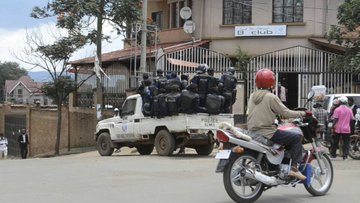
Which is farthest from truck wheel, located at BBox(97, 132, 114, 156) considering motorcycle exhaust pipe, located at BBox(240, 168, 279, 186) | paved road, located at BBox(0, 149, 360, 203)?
motorcycle exhaust pipe, located at BBox(240, 168, 279, 186)

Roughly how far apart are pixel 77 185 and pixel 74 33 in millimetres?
15294

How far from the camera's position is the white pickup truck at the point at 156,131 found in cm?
1627

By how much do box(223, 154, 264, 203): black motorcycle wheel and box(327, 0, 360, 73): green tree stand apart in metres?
15.2

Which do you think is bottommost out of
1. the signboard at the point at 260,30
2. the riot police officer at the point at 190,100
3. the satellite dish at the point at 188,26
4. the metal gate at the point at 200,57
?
the riot police officer at the point at 190,100

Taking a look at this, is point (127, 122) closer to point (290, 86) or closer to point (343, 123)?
point (343, 123)

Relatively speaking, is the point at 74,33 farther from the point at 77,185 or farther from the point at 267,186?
the point at 267,186

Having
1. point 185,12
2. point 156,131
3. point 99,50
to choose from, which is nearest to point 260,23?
point 185,12

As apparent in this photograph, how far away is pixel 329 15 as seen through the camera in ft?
91.0

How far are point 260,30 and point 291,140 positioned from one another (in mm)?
20709

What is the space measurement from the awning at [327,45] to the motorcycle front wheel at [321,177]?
1865 cm

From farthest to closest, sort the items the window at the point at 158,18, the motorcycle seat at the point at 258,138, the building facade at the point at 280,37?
the window at the point at 158,18 < the building facade at the point at 280,37 < the motorcycle seat at the point at 258,138

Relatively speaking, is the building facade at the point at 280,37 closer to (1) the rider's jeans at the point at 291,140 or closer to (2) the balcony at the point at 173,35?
(2) the balcony at the point at 173,35

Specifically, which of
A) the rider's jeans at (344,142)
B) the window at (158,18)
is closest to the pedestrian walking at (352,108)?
the rider's jeans at (344,142)

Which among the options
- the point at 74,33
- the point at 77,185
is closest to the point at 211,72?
the point at 77,185
